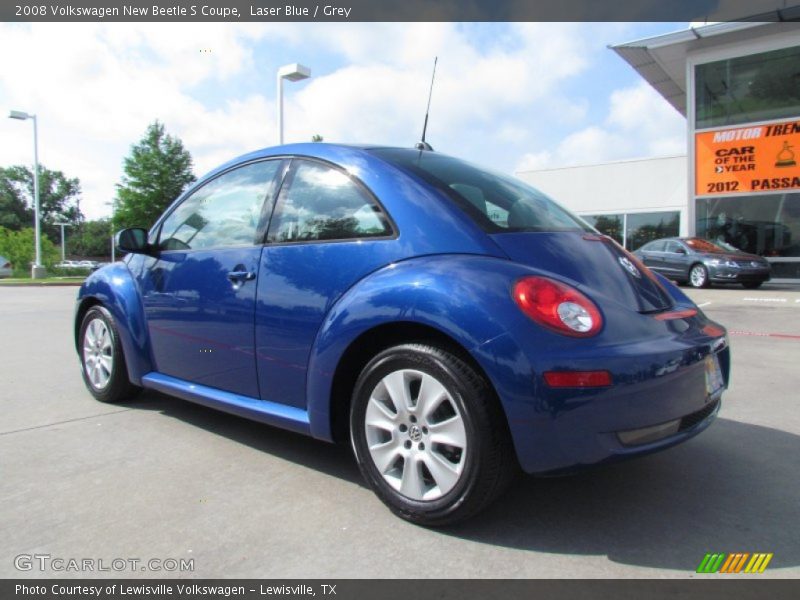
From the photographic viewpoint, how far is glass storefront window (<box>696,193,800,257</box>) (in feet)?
59.7

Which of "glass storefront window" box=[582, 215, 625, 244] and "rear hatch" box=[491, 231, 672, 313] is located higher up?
"glass storefront window" box=[582, 215, 625, 244]

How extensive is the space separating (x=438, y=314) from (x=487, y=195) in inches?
35.2

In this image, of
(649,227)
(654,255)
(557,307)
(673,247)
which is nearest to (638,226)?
(649,227)

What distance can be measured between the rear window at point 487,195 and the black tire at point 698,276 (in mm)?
14083

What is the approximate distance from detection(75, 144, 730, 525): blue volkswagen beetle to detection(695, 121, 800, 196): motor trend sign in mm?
18274

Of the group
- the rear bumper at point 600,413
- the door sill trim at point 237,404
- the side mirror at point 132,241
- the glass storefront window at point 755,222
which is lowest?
the door sill trim at point 237,404

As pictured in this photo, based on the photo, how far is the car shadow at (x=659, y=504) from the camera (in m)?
2.29

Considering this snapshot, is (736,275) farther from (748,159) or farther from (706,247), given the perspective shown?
(748,159)

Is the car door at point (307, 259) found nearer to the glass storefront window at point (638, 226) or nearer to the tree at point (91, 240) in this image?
the glass storefront window at point (638, 226)

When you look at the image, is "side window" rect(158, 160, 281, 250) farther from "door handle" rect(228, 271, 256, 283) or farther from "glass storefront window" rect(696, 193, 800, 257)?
"glass storefront window" rect(696, 193, 800, 257)

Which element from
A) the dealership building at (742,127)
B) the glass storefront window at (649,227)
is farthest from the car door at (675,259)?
the glass storefront window at (649,227)

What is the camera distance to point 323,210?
299 centimetres

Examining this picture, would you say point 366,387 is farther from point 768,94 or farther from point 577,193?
point 577,193

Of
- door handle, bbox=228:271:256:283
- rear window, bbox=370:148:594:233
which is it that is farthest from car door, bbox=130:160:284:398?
rear window, bbox=370:148:594:233
